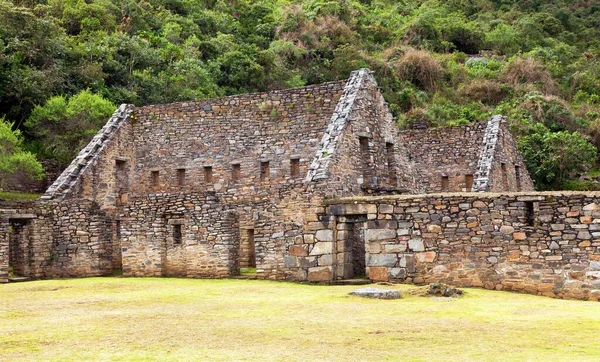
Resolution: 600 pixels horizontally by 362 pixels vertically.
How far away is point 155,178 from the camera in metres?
26.4

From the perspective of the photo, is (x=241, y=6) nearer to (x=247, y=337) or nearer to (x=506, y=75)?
(x=506, y=75)

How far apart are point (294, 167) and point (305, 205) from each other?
603 cm

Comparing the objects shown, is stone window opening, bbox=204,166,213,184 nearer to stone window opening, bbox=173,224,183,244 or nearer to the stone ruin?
the stone ruin

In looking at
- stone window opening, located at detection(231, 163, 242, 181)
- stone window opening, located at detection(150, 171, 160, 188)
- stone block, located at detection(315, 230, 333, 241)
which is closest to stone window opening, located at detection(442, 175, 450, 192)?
stone window opening, located at detection(231, 163, 242, 181)

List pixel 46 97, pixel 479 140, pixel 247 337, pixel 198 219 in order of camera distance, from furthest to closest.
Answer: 1. pixel 46 97
2. pixel 479 140
3. pixel 198 219
4. pixel 247 337

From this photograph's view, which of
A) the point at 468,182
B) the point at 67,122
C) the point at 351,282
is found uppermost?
the point at 67,122

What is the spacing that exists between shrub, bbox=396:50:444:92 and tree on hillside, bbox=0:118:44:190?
29.9m

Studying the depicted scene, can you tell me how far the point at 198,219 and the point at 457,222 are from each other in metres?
6.92

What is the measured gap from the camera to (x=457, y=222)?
628 inches

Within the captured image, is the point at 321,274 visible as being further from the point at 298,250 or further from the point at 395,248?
the point at 395,248

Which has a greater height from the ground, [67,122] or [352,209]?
[67,122]

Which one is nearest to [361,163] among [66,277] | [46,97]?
[66,277]

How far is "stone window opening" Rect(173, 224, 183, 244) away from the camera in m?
20.0

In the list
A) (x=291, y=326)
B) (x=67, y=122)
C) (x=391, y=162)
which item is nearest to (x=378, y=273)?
(x=291, y=326)
